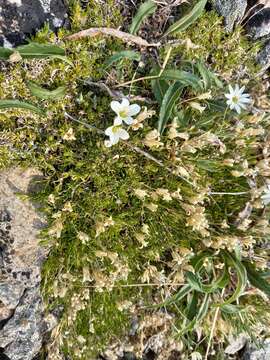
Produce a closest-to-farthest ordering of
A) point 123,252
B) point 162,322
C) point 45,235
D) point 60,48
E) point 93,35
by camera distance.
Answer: point 60,48, point 93,35, point 45,235, point 123,252, point 162,322

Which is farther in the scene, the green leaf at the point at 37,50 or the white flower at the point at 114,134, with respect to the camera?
the white flower at the point at 114,134

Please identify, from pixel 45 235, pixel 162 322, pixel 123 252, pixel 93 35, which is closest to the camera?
pixel 93 35

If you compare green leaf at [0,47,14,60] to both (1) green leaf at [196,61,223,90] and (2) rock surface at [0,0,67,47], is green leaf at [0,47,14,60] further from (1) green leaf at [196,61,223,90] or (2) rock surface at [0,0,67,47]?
(1) green leaf at [196,61,223,90]

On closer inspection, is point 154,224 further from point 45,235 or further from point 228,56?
point 228,56

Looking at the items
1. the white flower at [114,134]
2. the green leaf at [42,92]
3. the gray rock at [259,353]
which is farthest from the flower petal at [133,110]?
the gray rock at [259,353]

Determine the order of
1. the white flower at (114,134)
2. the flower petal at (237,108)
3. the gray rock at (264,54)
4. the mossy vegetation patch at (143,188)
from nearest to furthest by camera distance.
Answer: the white flower at (114,134) → the mossy vegetation patch at (143,188) → the flower petal at (237,108) → the gray rock at (264,54)

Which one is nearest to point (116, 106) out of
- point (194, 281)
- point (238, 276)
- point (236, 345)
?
point (194, 281)

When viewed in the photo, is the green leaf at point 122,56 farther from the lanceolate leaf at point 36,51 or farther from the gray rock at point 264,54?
the gray rock at point 264,54

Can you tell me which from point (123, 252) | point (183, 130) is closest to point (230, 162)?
point (183, 130)
